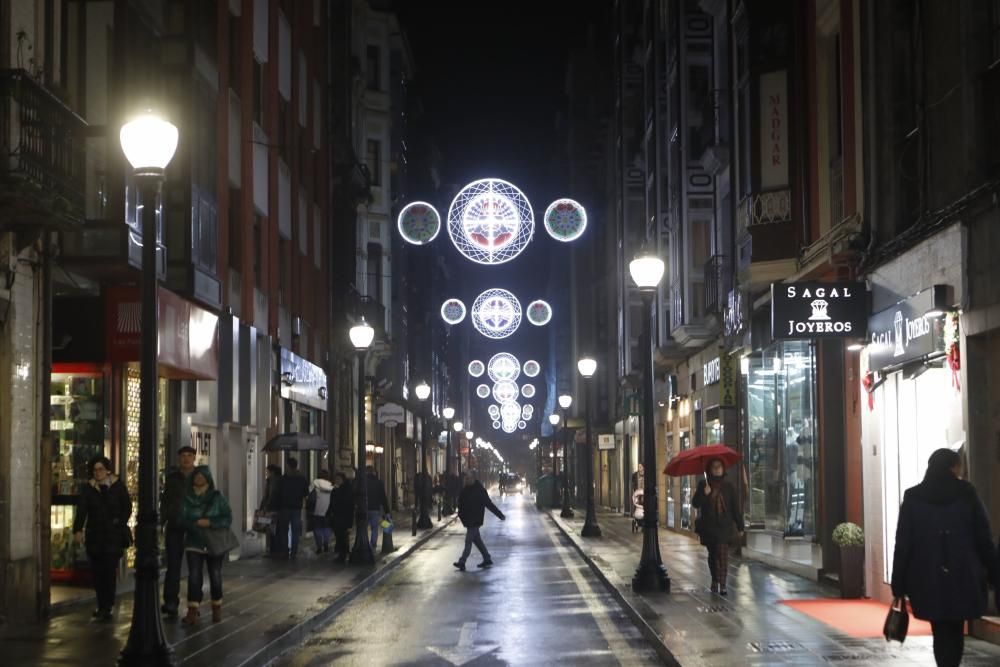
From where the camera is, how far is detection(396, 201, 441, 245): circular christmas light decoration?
3256 centimetres

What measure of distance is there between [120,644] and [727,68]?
22.1m

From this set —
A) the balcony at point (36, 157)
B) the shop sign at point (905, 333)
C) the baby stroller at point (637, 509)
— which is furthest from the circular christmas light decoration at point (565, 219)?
the balcony at point (36, 157)

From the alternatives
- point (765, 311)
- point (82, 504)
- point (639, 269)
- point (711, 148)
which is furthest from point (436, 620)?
point (711, 148)

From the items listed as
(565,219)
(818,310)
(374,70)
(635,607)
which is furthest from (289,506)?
(374,70)

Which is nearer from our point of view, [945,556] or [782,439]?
[945,556]

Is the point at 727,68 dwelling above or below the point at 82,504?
above

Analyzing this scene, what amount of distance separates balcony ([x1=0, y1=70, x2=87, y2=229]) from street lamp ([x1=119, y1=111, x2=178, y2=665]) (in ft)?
11.2

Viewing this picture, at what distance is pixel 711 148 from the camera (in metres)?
31.8

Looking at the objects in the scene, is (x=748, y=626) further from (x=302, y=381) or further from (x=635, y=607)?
(x=302, y=381)

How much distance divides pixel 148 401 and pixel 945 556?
644 cm

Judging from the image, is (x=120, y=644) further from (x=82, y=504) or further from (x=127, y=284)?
(x=127, y=284)

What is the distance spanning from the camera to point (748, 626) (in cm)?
1547

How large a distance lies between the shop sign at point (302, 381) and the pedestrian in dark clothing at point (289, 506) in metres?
5.56

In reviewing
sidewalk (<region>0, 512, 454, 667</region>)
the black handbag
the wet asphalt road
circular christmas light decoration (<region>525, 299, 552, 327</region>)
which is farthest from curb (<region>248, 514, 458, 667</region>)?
circular christmas light decoration (<region>525, 299, 552, 327</region>)
